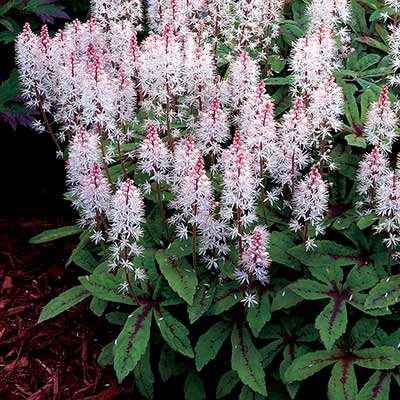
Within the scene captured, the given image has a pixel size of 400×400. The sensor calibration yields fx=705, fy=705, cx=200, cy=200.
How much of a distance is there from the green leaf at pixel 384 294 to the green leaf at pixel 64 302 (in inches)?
67.0

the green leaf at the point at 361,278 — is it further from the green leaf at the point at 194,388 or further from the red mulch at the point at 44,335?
the red mulch at the point at 44,335

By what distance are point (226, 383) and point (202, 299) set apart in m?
0.52

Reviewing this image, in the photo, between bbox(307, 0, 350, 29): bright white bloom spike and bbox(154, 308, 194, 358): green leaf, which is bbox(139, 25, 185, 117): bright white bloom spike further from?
bbox(154, 308, 194, 358): green leaf

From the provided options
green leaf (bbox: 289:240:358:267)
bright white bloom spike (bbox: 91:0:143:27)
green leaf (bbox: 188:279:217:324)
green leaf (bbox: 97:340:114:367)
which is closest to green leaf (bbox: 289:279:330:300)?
green leaf (bbox: 289:240:358:267)

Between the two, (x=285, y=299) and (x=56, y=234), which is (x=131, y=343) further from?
(x=56, y=234)

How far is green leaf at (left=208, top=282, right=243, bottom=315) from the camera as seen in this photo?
4.07 metres

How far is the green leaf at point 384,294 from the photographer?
382 centimetres

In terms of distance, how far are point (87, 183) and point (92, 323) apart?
1545mm

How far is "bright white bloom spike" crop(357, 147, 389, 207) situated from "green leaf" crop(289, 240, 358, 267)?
0.35 metres

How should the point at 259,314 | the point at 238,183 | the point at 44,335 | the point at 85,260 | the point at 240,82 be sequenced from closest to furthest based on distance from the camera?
the point at 238,183 → the point at 259,314 → the point at 240,82 → the point at 85,260 → the point at 44,335

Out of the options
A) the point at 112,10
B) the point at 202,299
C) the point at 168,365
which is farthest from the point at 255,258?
the point at 112,10

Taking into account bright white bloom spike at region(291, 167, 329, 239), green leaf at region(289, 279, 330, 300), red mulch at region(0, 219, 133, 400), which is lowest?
red mulch at region(0, 219, 133, 400)

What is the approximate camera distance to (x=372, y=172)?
13.2ft

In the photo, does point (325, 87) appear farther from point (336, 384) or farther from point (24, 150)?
point (24, 150)
